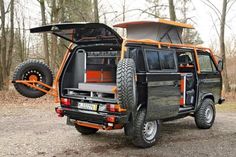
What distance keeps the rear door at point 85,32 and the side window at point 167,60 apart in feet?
3.89

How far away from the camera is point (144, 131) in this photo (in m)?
6.64

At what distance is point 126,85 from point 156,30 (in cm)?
255

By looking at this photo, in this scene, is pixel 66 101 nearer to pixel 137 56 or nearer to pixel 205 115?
pixel 137 56

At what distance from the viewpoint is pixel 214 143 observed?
6.98 m

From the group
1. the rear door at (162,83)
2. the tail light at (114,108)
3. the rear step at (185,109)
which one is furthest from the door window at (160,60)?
the tail light at (114,108)

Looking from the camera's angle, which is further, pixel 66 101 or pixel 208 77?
pixel 208 77

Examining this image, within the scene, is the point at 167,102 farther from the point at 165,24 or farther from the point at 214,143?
the point at 165,24

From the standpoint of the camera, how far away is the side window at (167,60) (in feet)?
23.1

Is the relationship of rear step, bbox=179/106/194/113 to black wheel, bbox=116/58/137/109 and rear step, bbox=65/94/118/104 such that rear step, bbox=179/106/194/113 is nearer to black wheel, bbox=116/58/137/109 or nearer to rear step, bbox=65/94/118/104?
rear step, bbox=65/94/118/104

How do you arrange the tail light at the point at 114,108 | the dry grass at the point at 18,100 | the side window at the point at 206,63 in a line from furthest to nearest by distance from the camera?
1. the dry grass at the point at 18,100
2. the side window at the point at 206,63
3. the tail light at the point at 114,108

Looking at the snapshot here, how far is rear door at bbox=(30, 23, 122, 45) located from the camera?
6121 mm

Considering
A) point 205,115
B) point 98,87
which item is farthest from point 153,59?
point 205,115

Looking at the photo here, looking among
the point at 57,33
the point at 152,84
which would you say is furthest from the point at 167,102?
the point at 57,33

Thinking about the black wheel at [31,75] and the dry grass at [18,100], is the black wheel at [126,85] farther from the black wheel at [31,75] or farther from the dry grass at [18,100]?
the dry grass at [18,100]
